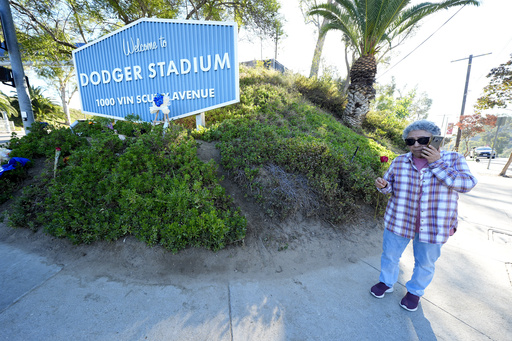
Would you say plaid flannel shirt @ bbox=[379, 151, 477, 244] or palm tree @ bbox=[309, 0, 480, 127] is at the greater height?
palm tree @ bbox=[309, 0, 480, 127]

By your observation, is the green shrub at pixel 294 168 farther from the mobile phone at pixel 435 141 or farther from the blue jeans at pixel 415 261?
the mobile phone at pixel 435 141

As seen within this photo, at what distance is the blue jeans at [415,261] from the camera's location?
1.90 metres

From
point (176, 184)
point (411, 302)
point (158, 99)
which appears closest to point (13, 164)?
point (158, 99)

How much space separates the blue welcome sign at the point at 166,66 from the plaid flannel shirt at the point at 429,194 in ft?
11.5

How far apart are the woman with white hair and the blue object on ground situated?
5446 mm

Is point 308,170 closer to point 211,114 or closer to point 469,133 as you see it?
point 211,114

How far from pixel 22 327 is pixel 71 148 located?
355cm

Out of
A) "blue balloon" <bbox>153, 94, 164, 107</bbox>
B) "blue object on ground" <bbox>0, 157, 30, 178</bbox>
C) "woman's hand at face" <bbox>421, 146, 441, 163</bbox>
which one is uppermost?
"blue balloon" <bbox>153, 94, 164, 107</bbox>

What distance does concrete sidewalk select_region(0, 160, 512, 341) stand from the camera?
172cm

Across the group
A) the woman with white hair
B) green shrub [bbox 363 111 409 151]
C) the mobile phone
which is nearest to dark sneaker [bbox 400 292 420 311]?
the woman with white hair

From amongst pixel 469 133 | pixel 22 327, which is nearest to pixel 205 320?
pixel 22 327

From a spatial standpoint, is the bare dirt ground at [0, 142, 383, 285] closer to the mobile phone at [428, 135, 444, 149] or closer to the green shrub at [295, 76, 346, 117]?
the mobile phone at [428, 135, 444, 149]

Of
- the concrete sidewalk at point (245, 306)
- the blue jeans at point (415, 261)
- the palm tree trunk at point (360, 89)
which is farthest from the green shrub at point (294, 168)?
the palm tree trunk at point (360, 89)

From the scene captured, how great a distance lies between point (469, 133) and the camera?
23.8 metres
